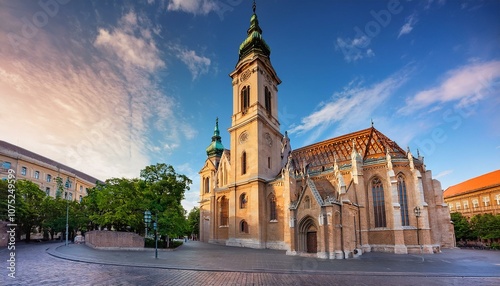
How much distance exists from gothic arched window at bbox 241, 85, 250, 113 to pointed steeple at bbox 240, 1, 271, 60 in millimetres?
6144

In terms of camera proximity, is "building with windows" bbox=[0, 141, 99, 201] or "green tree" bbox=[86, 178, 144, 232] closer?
"green tree" bbox=[86, 178, 144, 232]

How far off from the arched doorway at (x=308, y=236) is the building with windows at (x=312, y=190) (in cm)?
9

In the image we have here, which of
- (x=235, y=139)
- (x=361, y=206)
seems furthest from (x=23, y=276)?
(x=235, y=139)

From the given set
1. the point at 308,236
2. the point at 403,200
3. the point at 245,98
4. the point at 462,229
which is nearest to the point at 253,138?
the point at 245,98

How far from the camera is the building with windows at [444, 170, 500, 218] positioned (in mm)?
56219

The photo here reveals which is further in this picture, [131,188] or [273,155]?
[273,155]

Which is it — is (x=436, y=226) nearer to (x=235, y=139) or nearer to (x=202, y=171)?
(x=235, y=139)

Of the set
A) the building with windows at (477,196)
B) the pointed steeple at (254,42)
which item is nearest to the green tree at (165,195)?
the pointed steeple at (254,42)

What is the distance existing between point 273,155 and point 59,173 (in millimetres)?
51716

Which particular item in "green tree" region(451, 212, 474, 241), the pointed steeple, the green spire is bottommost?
"green tree" region(451, 212, 474, 241)

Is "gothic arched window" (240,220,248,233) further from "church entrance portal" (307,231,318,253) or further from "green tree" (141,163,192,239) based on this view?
"church entrance portal" (307,231,318,253)

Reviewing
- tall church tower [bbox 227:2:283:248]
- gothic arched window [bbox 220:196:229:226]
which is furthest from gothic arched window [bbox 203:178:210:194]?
tall church tower [bbox 227:2:283:248]

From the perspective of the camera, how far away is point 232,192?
4041cm

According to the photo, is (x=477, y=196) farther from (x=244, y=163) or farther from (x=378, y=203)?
(x=244, y=163)
